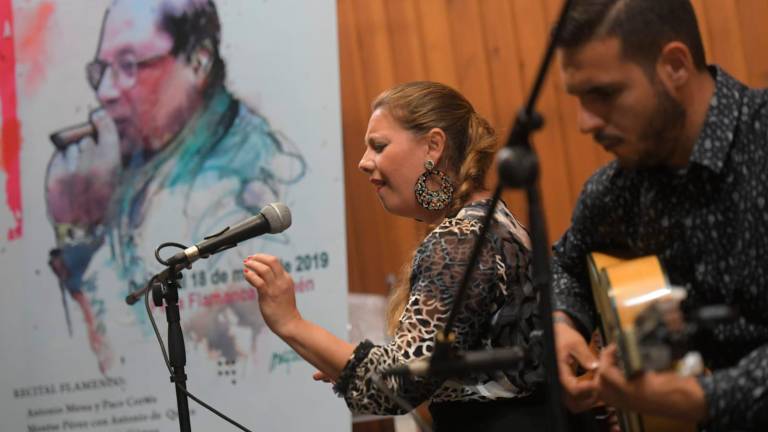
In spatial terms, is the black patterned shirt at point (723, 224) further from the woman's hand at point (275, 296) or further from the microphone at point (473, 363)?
the woman's hand at point (275, 296)

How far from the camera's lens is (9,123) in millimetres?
3318

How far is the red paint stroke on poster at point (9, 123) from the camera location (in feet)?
10.8

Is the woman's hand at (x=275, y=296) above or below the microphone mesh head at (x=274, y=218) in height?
below

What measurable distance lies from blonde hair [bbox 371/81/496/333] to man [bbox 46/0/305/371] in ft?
2.59

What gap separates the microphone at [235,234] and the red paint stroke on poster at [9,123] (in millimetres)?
1560

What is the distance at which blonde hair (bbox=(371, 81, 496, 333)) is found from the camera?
85.0 inches

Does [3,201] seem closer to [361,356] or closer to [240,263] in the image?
[240,263]

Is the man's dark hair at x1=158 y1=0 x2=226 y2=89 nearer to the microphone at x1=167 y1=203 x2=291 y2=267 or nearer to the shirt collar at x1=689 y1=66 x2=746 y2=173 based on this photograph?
the microphone at x1=167 y1=203 x2=291 y2=267

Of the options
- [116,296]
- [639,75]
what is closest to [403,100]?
[639,75]

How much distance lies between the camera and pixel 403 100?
220 cm

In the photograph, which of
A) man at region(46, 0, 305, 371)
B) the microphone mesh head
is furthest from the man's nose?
man at region(46, 0, 305, 371)

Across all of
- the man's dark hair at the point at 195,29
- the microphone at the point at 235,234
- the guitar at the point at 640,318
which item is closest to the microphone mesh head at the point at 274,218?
the microphone at the point at 235,234

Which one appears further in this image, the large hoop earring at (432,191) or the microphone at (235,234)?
the large hoop earring at (432,191)

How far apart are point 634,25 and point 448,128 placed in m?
0.77
